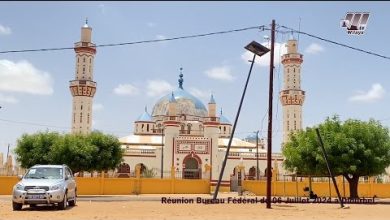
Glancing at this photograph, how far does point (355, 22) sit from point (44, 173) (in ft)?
41.3

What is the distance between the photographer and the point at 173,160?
5994 cm

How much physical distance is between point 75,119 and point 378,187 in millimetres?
31516

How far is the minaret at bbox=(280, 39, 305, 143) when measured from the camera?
60.8 meters

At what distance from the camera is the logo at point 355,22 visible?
2064cm

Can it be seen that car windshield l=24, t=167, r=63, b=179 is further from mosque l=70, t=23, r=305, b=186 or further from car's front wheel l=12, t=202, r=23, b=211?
mosque l=70, t=23, r=305, b=186

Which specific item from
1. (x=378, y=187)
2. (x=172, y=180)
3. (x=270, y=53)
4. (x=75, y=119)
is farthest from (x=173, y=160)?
(x=270, y=53)

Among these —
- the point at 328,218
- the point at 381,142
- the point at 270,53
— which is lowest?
the point at 328,218

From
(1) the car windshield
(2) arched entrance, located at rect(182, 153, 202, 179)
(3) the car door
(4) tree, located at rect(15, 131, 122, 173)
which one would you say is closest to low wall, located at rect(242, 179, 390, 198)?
(4) tree, located at rect(15, 131, 122, 173)

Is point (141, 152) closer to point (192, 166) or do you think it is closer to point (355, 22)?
point (192, 166)

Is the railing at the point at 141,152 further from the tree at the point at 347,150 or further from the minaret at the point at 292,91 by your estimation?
the tree at the point at 347,150

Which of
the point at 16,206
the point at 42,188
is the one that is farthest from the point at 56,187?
the point at 16,206

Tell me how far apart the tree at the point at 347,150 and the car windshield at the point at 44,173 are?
16.9 meters

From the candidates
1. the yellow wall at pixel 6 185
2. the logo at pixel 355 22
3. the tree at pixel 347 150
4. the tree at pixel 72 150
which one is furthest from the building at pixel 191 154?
the logo at pixel 355 22

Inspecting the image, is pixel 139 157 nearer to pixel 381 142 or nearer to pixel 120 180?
pixel 120 180
